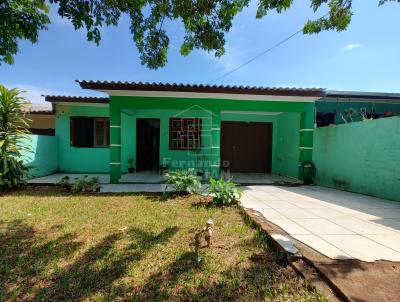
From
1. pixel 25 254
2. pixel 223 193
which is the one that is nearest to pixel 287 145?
pixel 223 193

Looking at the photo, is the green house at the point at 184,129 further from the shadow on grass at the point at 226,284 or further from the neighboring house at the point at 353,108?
the shadow on grass at the point at 226,284

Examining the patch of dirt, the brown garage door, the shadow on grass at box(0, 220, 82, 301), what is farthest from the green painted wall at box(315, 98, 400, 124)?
the shadow on grass at box(0, 220, 82, 301)

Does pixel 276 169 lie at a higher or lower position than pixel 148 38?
lower

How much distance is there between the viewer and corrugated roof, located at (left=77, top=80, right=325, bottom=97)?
271 inches

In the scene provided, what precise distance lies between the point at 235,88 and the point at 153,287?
5984 mm

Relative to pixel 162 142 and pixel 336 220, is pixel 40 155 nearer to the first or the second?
pixel 162 142

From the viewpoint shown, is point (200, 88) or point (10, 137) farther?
point (200, 88)

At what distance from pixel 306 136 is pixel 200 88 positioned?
3956 mm

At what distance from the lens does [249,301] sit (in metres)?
2.18

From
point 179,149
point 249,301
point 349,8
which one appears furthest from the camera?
point 179,149

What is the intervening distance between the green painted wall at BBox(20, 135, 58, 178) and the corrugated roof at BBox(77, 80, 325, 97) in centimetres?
285

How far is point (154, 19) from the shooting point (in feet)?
14.8

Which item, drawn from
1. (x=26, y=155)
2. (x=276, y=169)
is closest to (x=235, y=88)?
(x=276, y=169)

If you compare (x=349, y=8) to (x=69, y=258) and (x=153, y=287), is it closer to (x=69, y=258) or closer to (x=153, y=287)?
(x=153, y=287)
